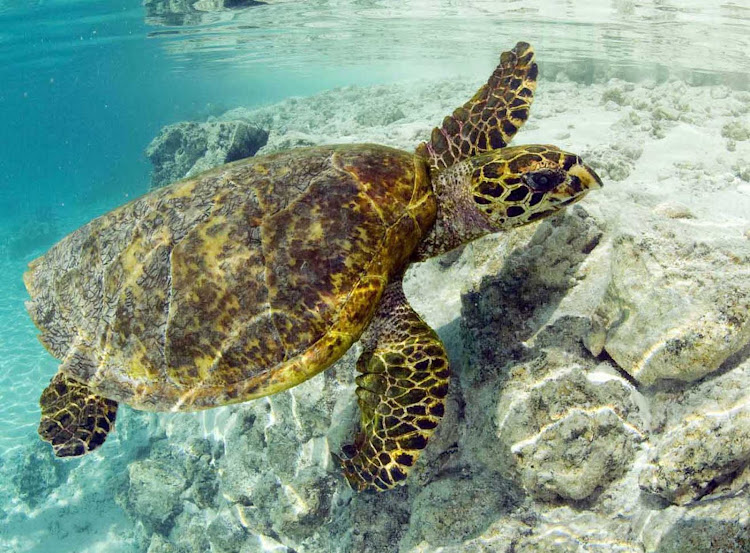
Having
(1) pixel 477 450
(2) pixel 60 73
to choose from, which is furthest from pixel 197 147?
(2) pixel 60 73

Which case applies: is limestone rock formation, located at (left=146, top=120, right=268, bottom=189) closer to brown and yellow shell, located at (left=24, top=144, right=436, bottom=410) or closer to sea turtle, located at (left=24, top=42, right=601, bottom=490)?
sea turtle, located at (left=24, top=42, right=601, bottom=490)

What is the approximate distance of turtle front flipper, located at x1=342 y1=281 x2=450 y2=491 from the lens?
9.50ft

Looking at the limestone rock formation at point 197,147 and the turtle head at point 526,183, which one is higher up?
the turtle head at point 526,183

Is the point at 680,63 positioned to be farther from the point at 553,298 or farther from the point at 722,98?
the point at 553,298

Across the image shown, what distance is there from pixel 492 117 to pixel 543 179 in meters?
1.40

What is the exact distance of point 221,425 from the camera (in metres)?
6.82

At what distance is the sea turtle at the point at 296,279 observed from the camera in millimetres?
2975

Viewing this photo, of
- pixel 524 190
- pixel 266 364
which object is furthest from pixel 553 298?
pixel 266 364

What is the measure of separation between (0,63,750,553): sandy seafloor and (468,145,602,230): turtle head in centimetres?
45

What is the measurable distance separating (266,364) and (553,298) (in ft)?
7.61

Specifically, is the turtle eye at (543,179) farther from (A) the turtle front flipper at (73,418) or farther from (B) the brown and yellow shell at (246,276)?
(A) the turtle front flipper at (73,418)

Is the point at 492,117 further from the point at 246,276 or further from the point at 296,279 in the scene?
the point at 246,276

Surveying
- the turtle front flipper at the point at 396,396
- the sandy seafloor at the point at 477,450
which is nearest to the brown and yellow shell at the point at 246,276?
the turtle front flipper at the point at 396,396

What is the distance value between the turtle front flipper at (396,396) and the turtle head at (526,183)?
43.4 inches
